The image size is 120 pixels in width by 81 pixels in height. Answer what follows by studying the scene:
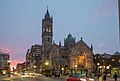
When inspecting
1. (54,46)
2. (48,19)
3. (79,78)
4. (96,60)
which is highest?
(48,19)

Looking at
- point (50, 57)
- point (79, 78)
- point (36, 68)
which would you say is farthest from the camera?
point (36, 68)

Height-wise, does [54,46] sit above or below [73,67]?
above

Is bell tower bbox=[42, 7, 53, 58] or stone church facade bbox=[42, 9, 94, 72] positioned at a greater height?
bell tower bbox=[42, 7, 53, 58]

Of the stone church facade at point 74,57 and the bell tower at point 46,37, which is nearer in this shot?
the stone church facade at point 74,57

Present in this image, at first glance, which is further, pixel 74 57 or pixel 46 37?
pixel 46 37

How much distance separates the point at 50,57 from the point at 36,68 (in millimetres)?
50275

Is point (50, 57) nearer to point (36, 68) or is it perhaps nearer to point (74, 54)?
point (74, 54)

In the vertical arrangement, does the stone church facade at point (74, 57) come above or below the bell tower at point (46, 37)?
below

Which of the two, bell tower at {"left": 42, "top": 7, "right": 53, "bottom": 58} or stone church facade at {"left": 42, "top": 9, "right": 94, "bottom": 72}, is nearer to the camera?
stone church facade at {"left": 42, "top": 9, "right": 94, "bottom": 72}

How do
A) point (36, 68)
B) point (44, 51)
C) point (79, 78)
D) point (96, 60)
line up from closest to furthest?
point (79, 78) → point (96, 60) → point (44, 51) → point (36, 68)

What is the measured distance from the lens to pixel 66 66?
120 meters

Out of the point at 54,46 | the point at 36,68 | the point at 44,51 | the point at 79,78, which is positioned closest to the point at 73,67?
the point at 54,46

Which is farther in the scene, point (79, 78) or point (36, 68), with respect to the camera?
point (36, 68)

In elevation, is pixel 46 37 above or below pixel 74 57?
above
